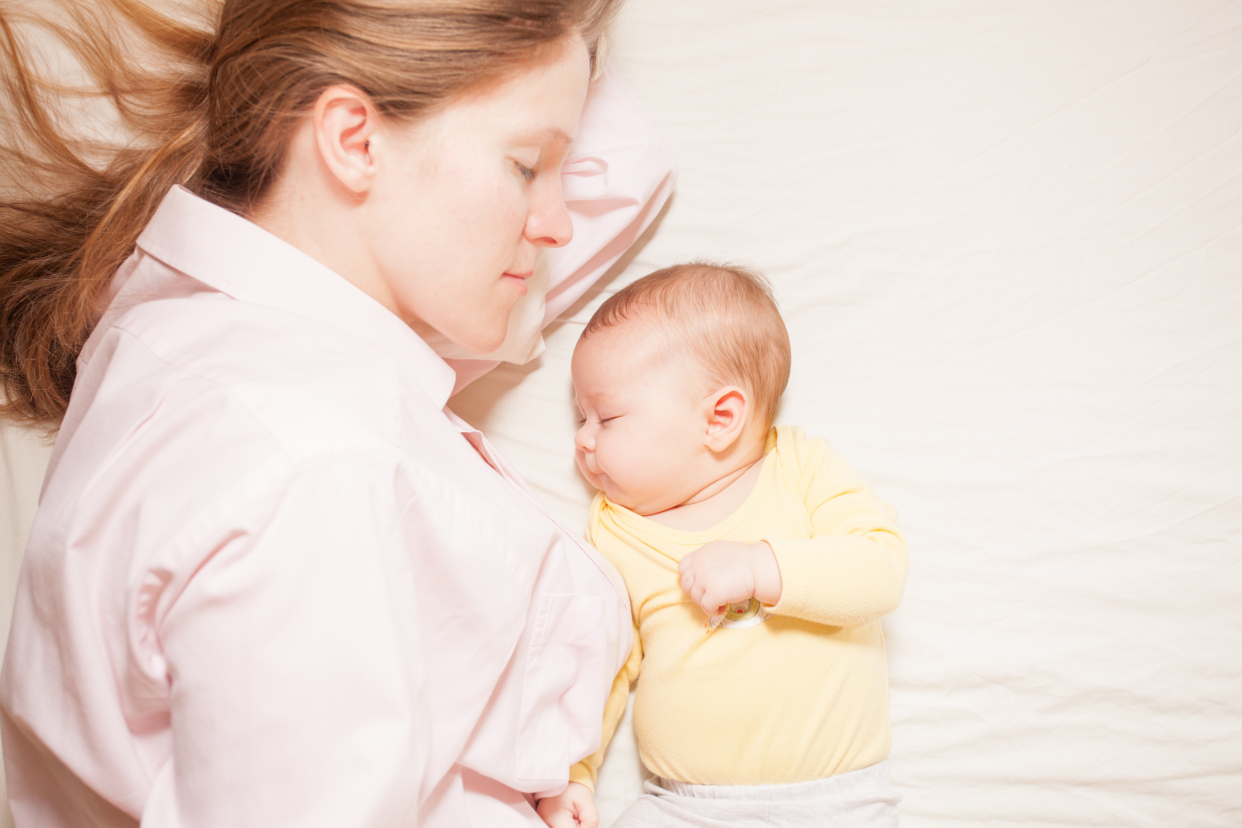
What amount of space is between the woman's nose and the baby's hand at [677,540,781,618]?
0.41 m

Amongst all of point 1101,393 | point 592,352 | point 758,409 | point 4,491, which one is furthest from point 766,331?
point 4,491

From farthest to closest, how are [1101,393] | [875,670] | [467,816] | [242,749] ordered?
[1101,393], [875,670], [467,816], [242,749]

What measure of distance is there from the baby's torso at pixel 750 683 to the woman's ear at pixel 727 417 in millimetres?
83

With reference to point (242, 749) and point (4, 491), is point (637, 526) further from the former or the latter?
point (4, 491)

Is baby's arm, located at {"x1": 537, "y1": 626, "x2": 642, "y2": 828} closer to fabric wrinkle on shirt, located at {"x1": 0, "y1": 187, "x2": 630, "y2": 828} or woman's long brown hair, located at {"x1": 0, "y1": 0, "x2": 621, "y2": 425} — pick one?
fabric wrinkle on shirt, located at {"x1": 0, "y1": 187, "x2": 630, "y2": 828}

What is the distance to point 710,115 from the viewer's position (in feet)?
4.08

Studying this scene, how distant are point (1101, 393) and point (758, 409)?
495 mm

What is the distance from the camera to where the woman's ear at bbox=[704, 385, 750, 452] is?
41.9 inches

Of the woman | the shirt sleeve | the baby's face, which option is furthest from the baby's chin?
the shirt sleeve

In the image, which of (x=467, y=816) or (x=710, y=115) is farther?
(x=710, y=115)

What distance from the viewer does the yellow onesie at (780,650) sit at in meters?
0.98

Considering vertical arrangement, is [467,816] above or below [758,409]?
below

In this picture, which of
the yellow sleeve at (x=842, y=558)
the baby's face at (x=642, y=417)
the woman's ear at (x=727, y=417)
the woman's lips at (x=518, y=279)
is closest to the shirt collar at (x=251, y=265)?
the woman's lips at (x=518, y=279)

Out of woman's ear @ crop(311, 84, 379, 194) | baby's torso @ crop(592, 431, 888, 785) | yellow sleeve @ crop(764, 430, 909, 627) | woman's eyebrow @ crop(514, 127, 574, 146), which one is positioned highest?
woman's eyebrow @ crop(514, 127, 574, 146)
